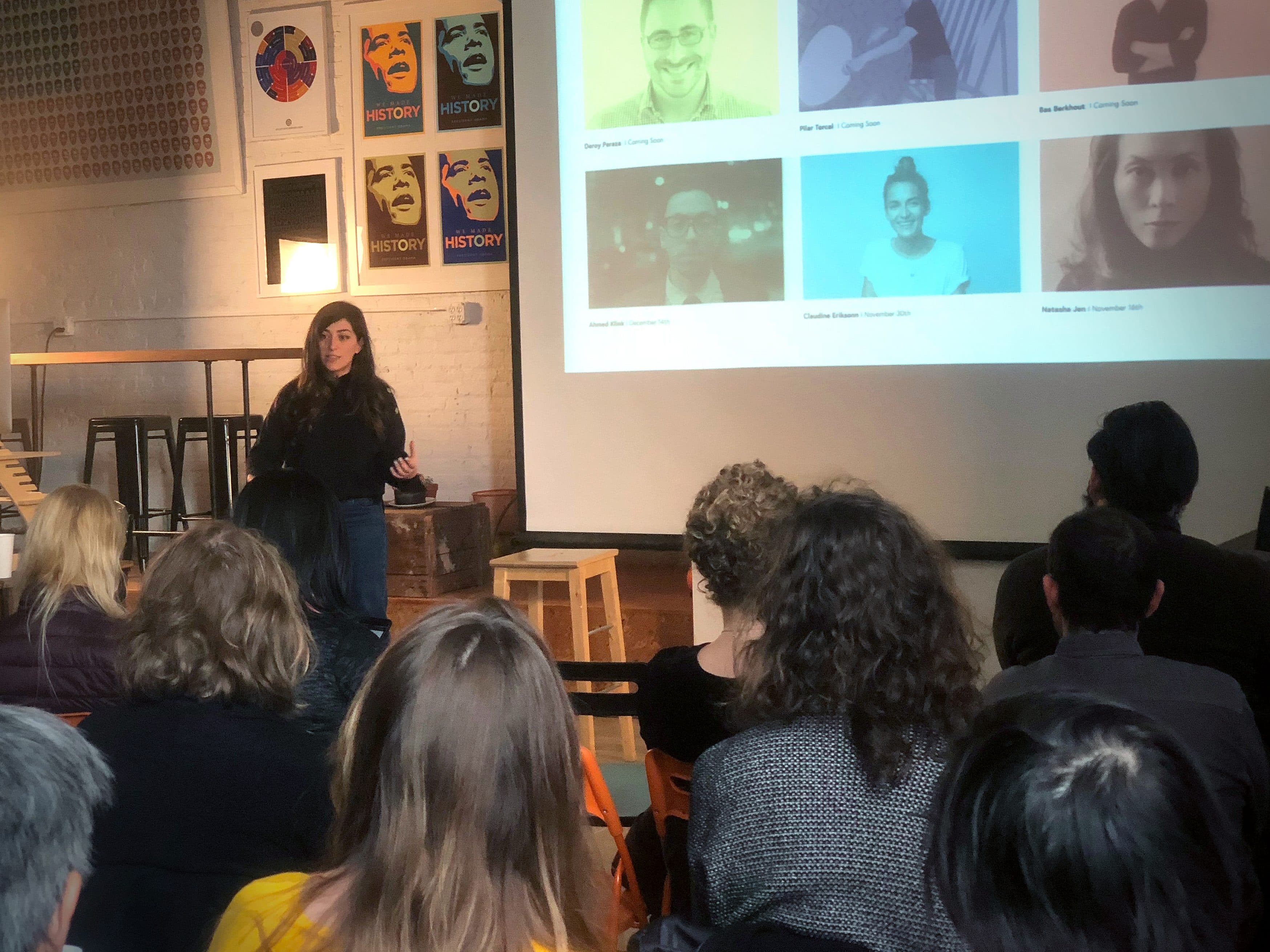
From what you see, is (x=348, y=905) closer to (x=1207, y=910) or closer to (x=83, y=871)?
(x=83, y=871)

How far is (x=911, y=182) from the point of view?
3322 millimetres

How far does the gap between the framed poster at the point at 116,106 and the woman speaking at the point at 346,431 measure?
2700 mm

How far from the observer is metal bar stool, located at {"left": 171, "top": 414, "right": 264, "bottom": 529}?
5203 mm

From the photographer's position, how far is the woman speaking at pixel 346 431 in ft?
10.4

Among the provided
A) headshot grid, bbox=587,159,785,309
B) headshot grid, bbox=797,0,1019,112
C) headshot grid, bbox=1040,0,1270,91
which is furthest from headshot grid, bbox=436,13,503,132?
headshot grid, bbox=1040,0,1270,91

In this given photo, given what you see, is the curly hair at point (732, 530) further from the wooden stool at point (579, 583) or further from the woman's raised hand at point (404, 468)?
the wooden stool at point (579, 583)

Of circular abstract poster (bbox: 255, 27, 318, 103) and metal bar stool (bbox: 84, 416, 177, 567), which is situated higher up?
circular abstract poster (bbox: 255, 27, 318, 103)

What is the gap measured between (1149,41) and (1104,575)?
84.6 inches

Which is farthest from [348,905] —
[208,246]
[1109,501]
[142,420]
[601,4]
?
[208,246]

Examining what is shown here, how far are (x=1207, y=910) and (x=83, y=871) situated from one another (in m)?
0.69

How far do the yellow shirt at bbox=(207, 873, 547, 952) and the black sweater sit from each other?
2.35m

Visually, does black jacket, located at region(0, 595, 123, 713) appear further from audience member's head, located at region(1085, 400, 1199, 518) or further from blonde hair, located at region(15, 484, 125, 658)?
audience member's head, located at region(1085, 400, 1199, 518)

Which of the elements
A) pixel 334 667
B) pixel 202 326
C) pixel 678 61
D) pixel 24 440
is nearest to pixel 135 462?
pixel 202 326

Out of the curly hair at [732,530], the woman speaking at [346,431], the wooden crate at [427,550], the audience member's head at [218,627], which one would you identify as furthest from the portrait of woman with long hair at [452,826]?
the wooden crate at [427,550]
